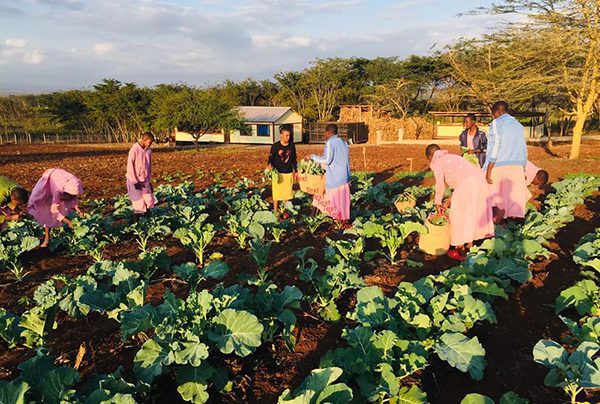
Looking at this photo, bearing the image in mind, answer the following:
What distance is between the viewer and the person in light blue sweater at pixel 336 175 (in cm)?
619

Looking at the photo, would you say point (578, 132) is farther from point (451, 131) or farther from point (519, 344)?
point (451, 131)

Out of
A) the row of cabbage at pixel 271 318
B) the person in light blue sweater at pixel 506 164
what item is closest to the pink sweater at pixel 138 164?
the row of cabbage at pixel 271 318

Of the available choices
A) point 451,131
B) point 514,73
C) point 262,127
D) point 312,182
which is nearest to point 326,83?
point 262,127

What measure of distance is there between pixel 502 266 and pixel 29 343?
410 centimetres

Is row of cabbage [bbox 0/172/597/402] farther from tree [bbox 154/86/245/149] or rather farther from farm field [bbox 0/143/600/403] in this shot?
tree [bbox 154/86/245/149]

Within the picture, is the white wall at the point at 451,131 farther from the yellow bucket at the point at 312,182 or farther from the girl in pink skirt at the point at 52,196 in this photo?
the girl in pink skirt at the point at 52,196

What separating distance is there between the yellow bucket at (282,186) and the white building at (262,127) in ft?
86.6

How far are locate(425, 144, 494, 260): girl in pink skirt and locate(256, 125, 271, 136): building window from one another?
1176 inches

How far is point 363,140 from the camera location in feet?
115

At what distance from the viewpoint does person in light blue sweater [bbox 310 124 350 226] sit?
244 inches

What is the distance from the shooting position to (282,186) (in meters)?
7.53

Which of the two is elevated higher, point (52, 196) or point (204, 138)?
point (204, 138)

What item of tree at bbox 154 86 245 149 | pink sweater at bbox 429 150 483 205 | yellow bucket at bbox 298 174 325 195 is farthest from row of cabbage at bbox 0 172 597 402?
tree at bbox 154 86 245 149

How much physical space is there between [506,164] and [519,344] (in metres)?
3.10
